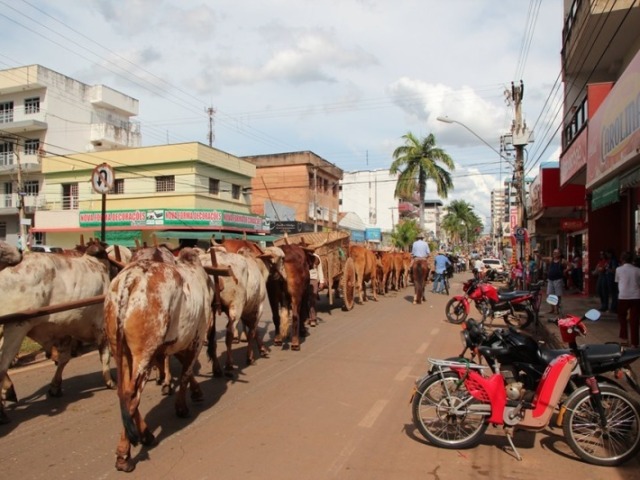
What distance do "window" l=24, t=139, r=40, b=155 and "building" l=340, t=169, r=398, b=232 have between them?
36156mm

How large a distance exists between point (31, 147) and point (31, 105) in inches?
126

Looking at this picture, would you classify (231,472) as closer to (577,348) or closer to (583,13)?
(577,348)

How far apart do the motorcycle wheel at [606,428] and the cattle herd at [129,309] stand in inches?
144

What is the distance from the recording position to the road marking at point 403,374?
7250mm

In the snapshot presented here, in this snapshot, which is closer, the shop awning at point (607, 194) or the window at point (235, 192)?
the shop awning at point (607, 194)

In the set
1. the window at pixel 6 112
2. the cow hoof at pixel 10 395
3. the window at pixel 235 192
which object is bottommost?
the cow hoof at pixel 10 395

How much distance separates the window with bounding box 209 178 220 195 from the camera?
3203cm

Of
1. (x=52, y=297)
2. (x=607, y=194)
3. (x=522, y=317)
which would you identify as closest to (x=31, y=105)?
(x=522, y=317)

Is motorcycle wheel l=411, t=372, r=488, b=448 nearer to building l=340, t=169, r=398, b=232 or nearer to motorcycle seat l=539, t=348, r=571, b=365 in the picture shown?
motorcycle seat l=539, t=348, r=571, b=365

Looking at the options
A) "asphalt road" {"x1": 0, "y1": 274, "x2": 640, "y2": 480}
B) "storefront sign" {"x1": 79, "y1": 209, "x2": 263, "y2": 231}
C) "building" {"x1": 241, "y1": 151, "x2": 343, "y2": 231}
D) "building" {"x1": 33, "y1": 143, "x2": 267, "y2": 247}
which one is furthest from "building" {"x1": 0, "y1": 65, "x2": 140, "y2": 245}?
"asphalt road" {"x1": 0, "y1": 274, "x2": 640, "y2": 480}

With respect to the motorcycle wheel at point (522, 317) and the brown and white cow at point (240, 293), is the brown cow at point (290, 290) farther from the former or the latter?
the motorcycle wheel at point (522, 317)

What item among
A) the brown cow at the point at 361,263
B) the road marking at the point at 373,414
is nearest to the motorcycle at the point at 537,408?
the road marking at the point at 373,414

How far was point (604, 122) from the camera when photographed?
36.4 ft

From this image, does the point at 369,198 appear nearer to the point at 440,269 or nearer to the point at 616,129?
the point at 440,269
